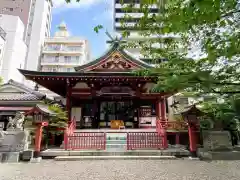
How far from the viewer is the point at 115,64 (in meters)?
16.0

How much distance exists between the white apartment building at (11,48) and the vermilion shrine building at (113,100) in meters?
17.7

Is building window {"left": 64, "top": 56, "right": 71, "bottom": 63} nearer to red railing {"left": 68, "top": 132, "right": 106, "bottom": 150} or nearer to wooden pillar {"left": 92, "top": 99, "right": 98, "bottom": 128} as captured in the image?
wooden pillar {"left": 92, "top": 99, "right": 98, "bottom": 128}

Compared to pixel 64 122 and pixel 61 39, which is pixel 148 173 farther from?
pixel 61 39

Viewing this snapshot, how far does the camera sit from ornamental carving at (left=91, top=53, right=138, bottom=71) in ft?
51.9

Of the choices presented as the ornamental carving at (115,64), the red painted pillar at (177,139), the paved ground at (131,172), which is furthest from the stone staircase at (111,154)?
the ornamental carving at (115,64)

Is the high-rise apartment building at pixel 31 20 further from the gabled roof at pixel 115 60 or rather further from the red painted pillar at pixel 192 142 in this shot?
the red painted pillar at pixel 192 142

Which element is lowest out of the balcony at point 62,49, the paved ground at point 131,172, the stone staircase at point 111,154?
the paved ground at point 131,172

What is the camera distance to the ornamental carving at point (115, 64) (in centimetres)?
1580

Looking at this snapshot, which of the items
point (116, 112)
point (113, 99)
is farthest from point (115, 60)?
point (116, 112)

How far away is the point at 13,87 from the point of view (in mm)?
17375

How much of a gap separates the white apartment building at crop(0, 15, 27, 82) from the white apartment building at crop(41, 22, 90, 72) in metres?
10.8

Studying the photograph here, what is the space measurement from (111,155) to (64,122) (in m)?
3.83

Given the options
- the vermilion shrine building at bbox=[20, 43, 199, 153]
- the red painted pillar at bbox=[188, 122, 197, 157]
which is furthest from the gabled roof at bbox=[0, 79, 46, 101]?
the red painted pillar at bbox=[188, 122, 197, 157]

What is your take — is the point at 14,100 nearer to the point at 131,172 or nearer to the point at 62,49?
the point at 131,172
